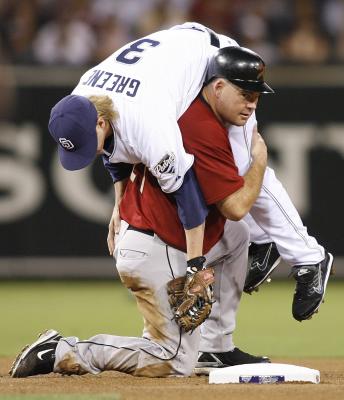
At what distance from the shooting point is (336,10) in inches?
508

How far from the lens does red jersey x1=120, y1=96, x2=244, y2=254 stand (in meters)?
5.61

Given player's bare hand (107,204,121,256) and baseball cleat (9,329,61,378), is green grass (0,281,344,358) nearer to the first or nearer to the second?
player's bare hand (107,204,121,256)

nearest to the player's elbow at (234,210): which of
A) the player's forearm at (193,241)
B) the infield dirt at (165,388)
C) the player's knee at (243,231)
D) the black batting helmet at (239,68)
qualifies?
the player's forearm at (193,241)

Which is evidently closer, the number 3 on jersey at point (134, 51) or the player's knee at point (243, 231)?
the number 3 on jersey at point (134, 51)

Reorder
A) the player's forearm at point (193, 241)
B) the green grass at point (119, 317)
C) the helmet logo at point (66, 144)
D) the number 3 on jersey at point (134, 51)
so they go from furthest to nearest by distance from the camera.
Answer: the green grass at point (119, 317) → the number 3 on jersey at point (134, 51) → the player's forearm at point (193, 241) → the helmet logo at point (66, 144)

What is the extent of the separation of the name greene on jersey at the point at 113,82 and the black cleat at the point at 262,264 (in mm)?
1449

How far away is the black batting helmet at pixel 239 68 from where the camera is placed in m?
5.59

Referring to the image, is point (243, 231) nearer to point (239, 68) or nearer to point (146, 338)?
point (146, 338)

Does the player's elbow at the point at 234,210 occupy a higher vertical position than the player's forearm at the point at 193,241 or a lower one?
higher

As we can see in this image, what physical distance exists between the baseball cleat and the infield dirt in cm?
5

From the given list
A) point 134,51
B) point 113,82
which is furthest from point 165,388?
point 134,51

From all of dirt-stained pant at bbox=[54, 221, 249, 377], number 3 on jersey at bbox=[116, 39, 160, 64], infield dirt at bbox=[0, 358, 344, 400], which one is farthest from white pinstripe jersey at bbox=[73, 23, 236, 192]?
infield dirt at bbox=[0, 358, 344, 400]

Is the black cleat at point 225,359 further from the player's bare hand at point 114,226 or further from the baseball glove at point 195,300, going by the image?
the player's bare hand at point 114,226

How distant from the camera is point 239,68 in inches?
220
